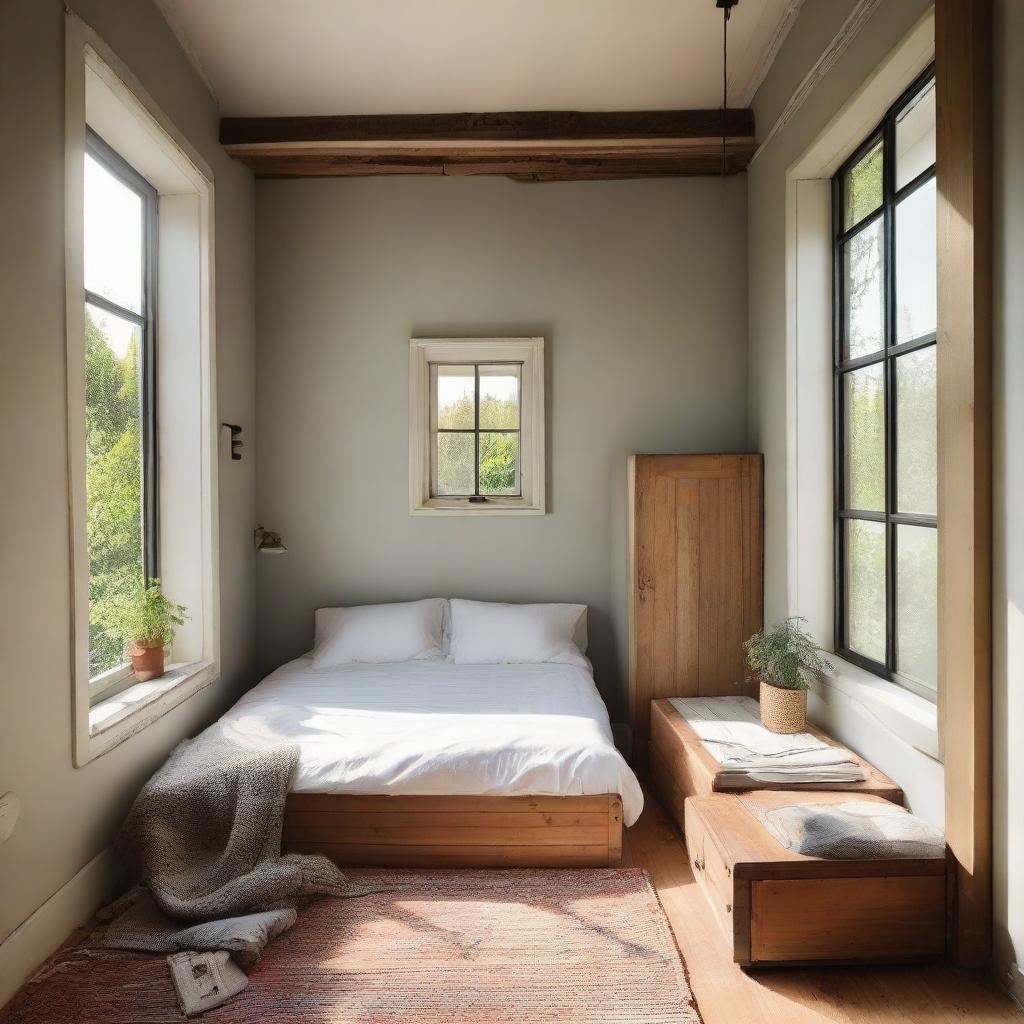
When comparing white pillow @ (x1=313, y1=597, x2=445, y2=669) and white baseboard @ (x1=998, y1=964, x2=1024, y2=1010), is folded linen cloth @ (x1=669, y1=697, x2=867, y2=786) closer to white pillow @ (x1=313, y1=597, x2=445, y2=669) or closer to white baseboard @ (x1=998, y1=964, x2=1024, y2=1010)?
white baseboard @ (x1=998, y1=964, x2=1024, y2=1010)

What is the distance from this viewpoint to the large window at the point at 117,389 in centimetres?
266

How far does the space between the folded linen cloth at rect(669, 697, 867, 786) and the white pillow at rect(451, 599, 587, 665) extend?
0.80 meters

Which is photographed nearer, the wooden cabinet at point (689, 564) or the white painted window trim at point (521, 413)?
the wooden cabinet at point (689, 564)

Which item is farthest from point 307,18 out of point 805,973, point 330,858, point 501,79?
point 805,973

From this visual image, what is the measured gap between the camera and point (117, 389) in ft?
9.30

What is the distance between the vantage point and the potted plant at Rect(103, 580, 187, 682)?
9.21ft

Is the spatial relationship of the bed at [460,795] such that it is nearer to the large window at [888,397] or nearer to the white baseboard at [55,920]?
the white baseboard at [55,920]

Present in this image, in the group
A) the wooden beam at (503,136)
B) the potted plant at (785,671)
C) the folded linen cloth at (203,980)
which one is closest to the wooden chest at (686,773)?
the potted plant at (785,671)

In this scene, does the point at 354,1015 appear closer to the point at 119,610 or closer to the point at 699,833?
the point at 699,833

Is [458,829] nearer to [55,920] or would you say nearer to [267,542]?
[55,920]

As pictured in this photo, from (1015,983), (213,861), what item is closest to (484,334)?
(213,861)

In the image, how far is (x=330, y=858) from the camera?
8.53ft

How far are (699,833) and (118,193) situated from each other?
3.28 metres

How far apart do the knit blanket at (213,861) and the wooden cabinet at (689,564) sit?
5.66ft
